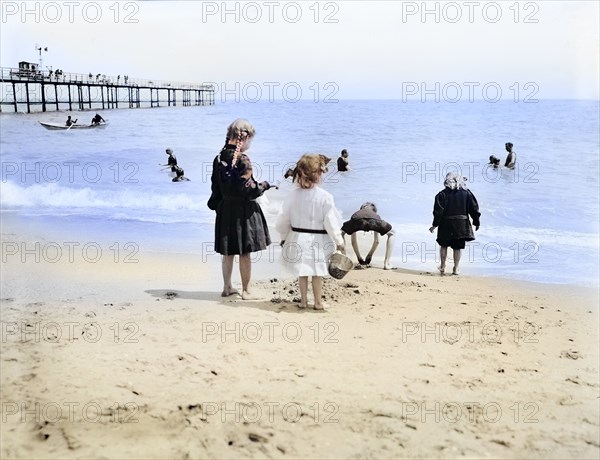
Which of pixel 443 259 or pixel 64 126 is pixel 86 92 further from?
pixel 443 259

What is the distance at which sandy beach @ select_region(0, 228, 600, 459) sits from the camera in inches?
86.7

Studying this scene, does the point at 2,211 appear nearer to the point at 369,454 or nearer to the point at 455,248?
the point at 369,454

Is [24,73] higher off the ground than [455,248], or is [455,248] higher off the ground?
[24,73]

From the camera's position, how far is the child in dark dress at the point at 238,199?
3434mm

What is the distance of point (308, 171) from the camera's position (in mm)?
3398

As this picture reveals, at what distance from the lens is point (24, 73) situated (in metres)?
3.65

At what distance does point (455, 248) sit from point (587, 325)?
138 cm

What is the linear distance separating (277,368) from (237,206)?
114cm

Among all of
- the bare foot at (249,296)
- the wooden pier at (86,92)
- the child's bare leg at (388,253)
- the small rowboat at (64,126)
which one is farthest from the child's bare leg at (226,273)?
the small rowboat at (64,126)

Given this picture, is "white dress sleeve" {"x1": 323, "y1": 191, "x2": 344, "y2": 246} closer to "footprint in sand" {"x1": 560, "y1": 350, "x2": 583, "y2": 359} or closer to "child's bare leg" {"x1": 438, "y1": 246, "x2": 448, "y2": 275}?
"footprint in sand" {"x1": 560, "y1": 350, "x2": 583, "y2": 359}

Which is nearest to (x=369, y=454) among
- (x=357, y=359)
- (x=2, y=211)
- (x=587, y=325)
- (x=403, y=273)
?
(x=357, y=359)

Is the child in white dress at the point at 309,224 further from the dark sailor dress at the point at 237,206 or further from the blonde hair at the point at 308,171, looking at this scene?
the dark sailor dress at the point at 237,206

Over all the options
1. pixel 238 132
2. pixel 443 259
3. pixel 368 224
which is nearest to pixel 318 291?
pixel 238 132

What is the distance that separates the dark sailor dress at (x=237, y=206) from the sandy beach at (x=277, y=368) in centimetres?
38
